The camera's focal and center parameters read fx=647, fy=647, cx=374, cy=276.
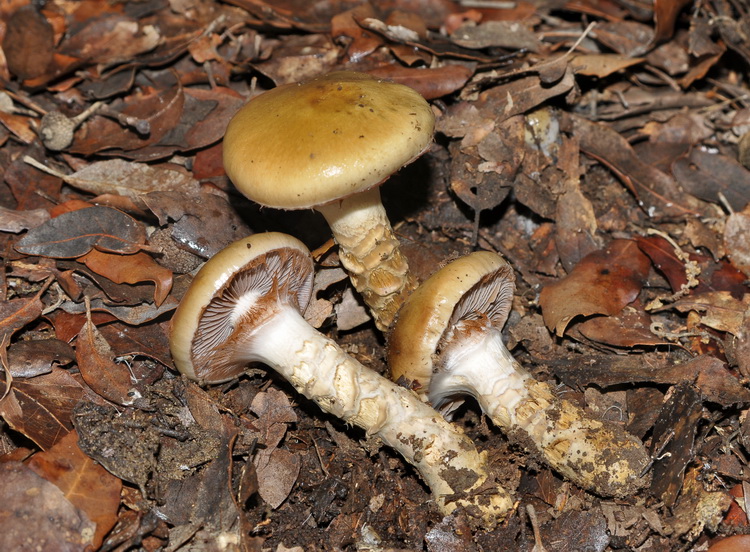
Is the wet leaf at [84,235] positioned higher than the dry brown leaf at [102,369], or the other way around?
the wet leaf at [84,235]

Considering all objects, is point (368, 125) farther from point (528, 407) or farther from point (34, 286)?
point (34, 286)

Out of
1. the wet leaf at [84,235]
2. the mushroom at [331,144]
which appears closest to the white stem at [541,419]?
the mushroom at [331,144]

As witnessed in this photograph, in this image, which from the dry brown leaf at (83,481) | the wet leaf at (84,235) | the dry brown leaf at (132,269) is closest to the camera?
the dry brown leaf at (83,481)

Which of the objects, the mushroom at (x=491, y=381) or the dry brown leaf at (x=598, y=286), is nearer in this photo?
the mushroom at (x=491, y=381)

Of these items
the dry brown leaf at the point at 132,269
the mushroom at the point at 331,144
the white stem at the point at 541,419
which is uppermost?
the mushroom at the point at 331,144

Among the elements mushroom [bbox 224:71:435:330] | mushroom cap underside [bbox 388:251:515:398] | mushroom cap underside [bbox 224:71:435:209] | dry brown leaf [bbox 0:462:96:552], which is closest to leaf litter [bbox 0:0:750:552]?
dry brown leaf [bbox 0:462:96:552]

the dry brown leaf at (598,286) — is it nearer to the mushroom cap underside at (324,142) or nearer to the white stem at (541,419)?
the white stem at (541,419)

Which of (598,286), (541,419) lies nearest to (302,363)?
(541,419)
